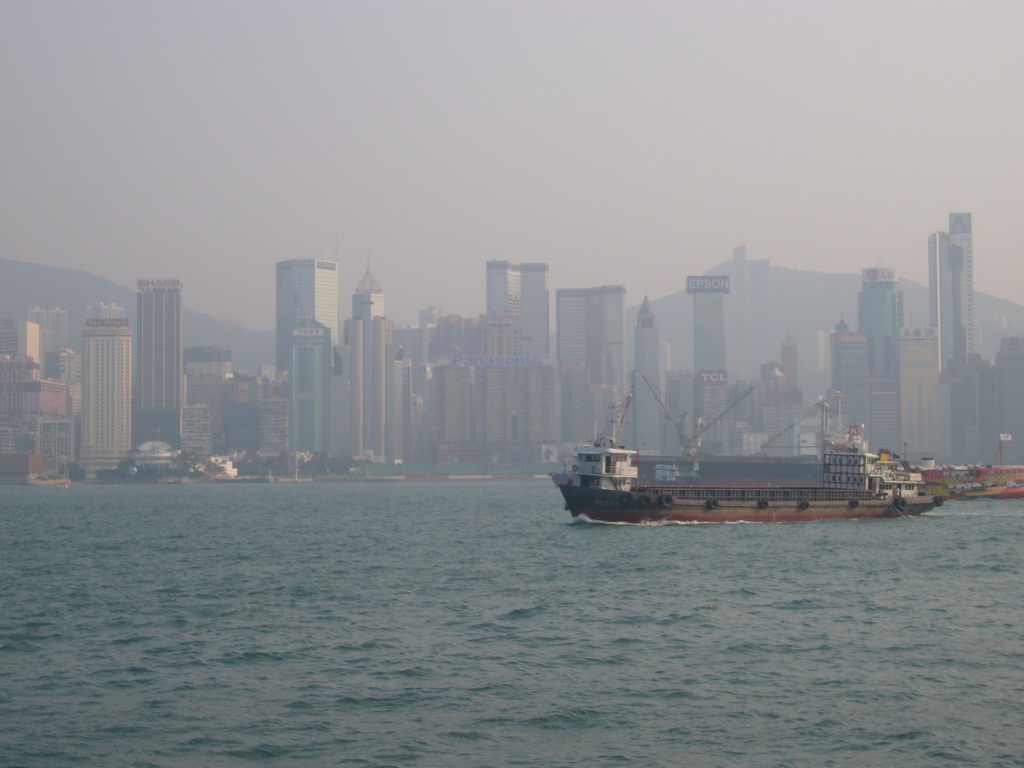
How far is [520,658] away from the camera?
36.3m

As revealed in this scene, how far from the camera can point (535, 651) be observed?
3741 centimetres

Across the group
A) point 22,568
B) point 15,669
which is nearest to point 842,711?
point 15,669

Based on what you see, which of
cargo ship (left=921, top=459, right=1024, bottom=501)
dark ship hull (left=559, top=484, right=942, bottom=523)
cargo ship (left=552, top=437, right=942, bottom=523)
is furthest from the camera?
A: cargo ship (left=921, top=459, right=1024, bottom=501)

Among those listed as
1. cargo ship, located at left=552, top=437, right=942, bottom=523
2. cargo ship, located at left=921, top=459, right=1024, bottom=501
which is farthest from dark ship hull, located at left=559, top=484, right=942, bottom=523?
cargo ship, located at left=921, top=459, right=1024, bottom=501

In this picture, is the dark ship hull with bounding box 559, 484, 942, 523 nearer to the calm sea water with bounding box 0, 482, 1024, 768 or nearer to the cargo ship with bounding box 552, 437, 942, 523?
the cargo ship with bounding box 552, 437, 942, 523

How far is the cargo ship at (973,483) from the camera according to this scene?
132 m

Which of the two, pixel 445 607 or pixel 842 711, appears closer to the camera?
pixel 842 711

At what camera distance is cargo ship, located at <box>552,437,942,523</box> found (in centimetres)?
8681

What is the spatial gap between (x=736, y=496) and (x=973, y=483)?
53254 millimetres

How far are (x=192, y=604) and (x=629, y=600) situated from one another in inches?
649

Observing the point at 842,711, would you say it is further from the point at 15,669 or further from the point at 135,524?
the point at 135,524

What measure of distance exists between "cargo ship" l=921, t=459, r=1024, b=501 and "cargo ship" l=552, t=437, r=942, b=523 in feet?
112

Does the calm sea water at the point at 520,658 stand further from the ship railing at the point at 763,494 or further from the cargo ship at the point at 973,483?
the cargo ship at the point at 973,483

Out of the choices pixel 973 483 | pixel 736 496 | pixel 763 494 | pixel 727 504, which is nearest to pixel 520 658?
pixel 727 504
